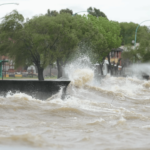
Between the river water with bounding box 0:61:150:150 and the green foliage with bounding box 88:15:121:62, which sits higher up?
the green foliage with bounding box 88:15:121:62

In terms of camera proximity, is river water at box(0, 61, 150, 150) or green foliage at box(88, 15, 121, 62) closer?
river water at box(0, 61, 150, 150)

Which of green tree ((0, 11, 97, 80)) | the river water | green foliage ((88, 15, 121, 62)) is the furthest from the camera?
green foliage ((88, 15, 121, 62))

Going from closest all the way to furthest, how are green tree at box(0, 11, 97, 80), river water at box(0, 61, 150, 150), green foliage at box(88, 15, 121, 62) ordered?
river water at box(0, 61, 150, 150) → green tree at box(0, 11, 97, 80) → green foliage at box(88, 15, 121, 62)

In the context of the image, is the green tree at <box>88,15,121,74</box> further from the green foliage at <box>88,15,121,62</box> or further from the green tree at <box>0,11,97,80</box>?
the green tree at <box>0,11,97,80</box>

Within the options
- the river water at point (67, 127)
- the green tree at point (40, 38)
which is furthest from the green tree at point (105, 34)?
the river water at point (67, 127)

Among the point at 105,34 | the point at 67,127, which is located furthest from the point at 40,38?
the point at 67,127

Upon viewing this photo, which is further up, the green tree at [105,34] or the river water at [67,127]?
the green tree at [105,34]

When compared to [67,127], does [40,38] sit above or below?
above

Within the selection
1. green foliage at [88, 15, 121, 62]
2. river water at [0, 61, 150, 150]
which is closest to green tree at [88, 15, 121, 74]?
green foliage at [88, 15, 121, 62]

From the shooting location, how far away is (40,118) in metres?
9.70

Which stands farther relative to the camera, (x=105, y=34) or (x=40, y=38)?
(x=105, y=34)

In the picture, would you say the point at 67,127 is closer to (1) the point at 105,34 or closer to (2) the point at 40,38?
(2) the point at 40,38

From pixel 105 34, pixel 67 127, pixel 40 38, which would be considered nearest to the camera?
pixel 67 127

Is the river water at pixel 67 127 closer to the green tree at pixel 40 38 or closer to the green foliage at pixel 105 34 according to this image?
the green tree at pixel 40 38
